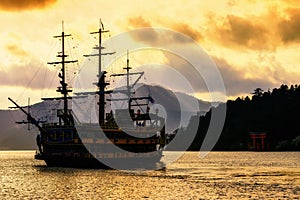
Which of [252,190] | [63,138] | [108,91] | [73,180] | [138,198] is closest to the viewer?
[138,198]

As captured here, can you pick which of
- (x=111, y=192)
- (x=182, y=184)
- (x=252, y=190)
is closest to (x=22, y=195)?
(x=111, y=192)

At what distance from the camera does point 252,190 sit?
211 ft

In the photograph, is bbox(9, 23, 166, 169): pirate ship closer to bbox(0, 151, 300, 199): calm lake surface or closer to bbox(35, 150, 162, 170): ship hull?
bbox(35, 150, 162, 170): ship hull

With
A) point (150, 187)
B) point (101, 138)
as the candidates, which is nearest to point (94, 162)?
point (101, 138)

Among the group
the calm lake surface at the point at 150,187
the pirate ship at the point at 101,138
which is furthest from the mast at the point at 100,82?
the calm lake surface at the point at 150,187

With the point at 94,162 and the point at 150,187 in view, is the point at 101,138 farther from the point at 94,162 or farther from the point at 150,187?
the point at 150,187

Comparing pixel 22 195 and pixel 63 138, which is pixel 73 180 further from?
pixel 63 138

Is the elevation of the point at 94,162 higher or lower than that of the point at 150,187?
A: higher

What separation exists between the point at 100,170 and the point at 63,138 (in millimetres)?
11082

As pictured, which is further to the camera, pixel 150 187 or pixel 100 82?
pixel 100 82

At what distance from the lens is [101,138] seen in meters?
102

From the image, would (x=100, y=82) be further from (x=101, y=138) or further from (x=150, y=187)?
(x=150, y=187)

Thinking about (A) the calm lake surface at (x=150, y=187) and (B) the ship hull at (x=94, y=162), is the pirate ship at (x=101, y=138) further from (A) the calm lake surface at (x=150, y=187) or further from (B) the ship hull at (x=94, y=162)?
(A) the calm lake surface at (x=150, y=187)

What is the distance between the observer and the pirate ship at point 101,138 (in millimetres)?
100938
